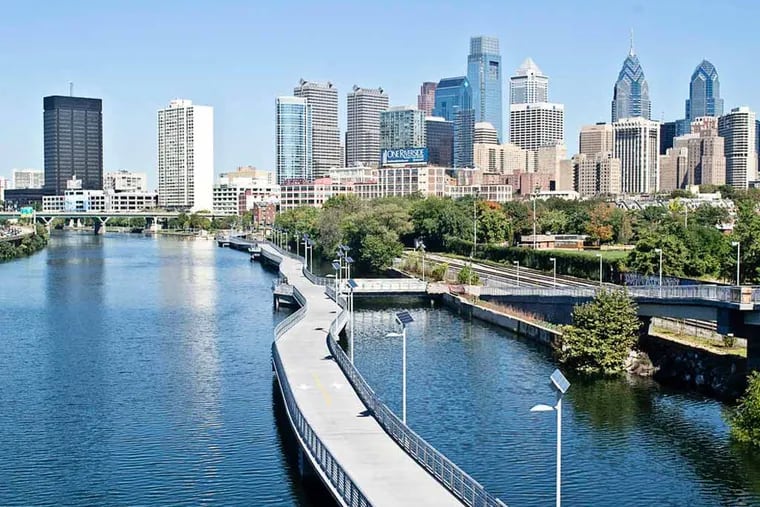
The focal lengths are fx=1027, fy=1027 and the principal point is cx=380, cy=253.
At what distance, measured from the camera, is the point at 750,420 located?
38500 millimetres

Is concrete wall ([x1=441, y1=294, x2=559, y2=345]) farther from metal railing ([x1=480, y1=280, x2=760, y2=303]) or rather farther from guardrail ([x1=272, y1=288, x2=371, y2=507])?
guardrail ([x1=272, y1=288, x2=371, y2=507])

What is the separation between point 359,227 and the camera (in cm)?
11425

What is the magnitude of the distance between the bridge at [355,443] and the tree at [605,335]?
1302cm

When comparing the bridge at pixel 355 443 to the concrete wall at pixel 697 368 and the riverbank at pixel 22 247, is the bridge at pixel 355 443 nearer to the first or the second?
the concrete wall at pixel 697 368

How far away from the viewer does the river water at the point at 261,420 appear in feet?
112

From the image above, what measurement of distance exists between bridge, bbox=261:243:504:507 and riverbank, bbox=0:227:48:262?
110m

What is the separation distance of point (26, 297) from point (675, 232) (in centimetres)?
5638

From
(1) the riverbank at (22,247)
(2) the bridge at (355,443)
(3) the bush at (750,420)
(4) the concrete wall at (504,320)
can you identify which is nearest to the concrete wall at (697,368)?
(3) the bush at (750,420)

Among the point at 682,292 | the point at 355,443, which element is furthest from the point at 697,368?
the point at 355,443

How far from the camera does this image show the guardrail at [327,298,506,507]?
1059 inches

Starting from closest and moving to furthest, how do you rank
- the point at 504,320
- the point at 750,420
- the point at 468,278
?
the point at 750,420 < the point at 504,320 < the point at 468,278

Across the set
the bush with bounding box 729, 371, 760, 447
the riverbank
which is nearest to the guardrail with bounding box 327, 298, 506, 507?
the bush with bounding box 729, 371, 760, 447

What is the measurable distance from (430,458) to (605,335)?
2421cm

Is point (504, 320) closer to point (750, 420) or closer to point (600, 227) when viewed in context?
point (750, 420)
